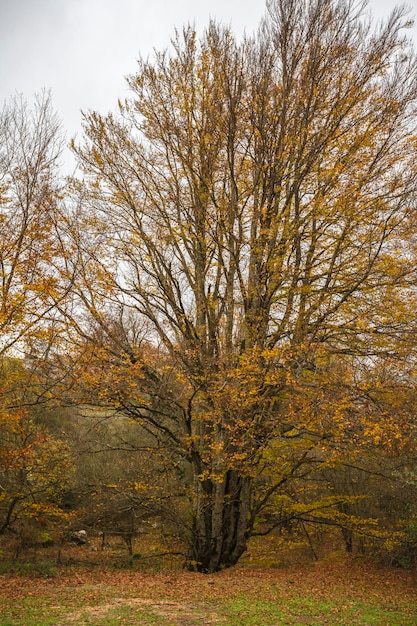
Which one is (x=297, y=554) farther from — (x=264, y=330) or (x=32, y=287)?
(x=32, y=287)

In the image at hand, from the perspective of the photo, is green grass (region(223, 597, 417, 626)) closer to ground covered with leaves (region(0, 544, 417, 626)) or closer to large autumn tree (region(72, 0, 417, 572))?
ground covered with leaves (region(0, 544, 417, 626))

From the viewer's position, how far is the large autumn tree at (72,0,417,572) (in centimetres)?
1076

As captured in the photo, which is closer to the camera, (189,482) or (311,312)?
(311,312)

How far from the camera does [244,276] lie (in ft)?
45.2

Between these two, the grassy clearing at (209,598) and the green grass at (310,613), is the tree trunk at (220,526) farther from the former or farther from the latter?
the green grass at (310,613)

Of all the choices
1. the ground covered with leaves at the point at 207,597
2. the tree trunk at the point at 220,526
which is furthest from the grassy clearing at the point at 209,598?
the tree trunk at the point at 220,526

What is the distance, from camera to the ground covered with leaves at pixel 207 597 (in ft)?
24.3

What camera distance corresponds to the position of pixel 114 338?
1202 centimetres

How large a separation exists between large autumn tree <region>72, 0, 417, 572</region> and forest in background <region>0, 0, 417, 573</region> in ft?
0.21

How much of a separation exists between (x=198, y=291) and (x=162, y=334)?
1.55 m

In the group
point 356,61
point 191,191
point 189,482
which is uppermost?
point 356,61

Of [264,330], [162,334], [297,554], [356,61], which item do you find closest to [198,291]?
[162,334]

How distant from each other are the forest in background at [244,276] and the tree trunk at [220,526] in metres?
0.05

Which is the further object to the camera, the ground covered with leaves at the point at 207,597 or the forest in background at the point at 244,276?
the forest in background at the point at 244,276
